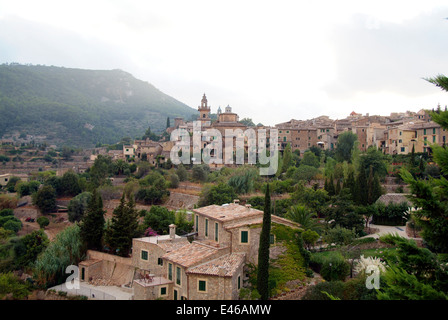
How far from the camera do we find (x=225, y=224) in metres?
17.9

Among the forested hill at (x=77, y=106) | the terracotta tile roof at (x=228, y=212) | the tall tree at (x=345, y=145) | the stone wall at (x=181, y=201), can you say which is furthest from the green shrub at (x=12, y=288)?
the forested hill at (x=77, y=106)

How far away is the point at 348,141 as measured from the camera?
4091 centimetres

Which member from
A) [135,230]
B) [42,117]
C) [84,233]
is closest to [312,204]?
[135,230]

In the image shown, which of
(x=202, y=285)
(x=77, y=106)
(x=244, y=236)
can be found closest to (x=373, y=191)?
(x=244, y=236)

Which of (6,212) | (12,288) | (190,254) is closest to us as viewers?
(190,254)

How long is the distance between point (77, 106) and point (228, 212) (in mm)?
133408

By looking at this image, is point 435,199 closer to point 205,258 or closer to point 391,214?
point 205,258

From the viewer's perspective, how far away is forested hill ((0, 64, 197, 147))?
106m

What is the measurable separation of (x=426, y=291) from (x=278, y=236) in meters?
12.6

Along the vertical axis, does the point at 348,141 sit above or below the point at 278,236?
above

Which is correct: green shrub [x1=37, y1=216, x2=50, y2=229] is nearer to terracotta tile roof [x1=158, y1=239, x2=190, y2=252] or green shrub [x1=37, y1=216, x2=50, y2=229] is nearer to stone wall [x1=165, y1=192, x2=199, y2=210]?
stone wall [x1=165, y1=192, x2=199, y2=210]

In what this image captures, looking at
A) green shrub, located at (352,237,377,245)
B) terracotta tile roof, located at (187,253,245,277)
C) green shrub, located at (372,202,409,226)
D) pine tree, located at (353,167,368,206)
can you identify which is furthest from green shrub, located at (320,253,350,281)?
pine tree, located at (353,167,368,206)

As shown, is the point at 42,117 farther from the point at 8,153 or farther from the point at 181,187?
the point at 181,187

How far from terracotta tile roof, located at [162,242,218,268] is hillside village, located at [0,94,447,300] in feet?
0.16
